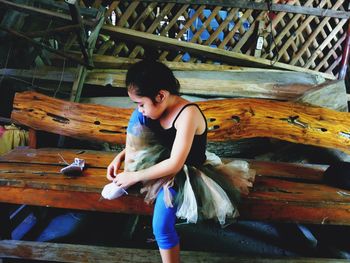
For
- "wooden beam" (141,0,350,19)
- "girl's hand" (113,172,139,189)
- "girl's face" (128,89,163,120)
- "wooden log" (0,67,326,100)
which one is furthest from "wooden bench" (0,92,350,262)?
"wooden beam" (141,0,350,19)

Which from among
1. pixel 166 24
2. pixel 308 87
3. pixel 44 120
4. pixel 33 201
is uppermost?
pixel 166 24

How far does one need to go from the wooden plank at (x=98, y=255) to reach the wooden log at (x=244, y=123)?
1.09m

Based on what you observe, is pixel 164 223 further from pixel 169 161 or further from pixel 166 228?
pixel 169 161

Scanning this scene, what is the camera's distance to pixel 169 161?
1800 mm

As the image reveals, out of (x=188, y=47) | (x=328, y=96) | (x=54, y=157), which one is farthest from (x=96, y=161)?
(x=328, y=96)

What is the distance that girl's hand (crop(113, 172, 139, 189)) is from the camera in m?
1.88

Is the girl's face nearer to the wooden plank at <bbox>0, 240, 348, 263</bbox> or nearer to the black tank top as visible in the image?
the black tank top

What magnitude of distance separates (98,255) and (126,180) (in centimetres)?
75

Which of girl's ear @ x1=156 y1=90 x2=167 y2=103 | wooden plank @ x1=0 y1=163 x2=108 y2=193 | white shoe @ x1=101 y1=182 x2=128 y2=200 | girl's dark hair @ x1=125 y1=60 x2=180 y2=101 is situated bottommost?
wooden plank @ x1=0 y1=163 x2=108 y2=193

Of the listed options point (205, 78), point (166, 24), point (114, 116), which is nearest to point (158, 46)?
point (166, 24)

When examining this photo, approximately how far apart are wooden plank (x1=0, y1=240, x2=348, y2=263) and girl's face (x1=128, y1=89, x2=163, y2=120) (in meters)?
1.09

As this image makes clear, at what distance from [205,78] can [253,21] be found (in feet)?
5.52

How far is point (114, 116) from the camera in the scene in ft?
9.70

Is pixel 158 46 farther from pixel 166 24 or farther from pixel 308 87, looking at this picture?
pixel 308 87
